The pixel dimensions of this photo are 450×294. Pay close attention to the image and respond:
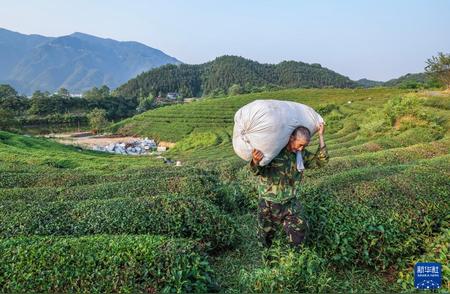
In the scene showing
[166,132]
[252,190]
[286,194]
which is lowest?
[166,132]

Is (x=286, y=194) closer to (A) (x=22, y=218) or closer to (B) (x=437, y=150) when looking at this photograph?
(A) (x=22, y=218)

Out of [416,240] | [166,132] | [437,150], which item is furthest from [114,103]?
[416,240]

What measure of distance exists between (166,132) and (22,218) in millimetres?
51254

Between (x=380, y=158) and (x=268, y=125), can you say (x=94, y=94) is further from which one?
(x=268, y=125)

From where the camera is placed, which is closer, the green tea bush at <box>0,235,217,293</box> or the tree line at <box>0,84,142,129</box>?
the green tea bush at <box>0,235,217,293</box>

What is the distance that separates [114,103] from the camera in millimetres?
80438

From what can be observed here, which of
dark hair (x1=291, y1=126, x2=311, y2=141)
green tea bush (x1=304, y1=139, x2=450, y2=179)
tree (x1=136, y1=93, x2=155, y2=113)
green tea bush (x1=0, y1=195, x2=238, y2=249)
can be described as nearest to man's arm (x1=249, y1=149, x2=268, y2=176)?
dark hair (x1=291, y1=126, x2=311, y2=141)

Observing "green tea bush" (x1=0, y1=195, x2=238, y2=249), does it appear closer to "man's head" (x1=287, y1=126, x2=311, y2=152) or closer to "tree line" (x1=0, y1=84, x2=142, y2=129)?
"man's head" (x1=287, y1=126, x2=311, y2=152)

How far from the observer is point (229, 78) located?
12319cm

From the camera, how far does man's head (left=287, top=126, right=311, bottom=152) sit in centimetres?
414

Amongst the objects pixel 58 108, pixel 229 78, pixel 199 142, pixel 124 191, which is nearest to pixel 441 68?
pixel 199 142

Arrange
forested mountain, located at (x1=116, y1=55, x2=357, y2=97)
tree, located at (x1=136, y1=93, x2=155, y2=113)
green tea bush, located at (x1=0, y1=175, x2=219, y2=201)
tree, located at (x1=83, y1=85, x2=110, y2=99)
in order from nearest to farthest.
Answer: green tea bush, located at (x1=0, y1=175, x2=219, y2=201) < tree, located at (x1=136, y1=93, x2=155, y2=113) < tree, located at (x1=83, y1=85, x2=110, y2=99) < forested mountain, located at (x1=116, y1=55, x2=357, y2=97)

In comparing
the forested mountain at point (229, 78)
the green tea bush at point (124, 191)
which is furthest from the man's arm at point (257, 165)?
the forested mountain at point (229, 78)

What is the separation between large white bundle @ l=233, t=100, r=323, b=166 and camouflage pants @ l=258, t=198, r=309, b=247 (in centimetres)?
60
